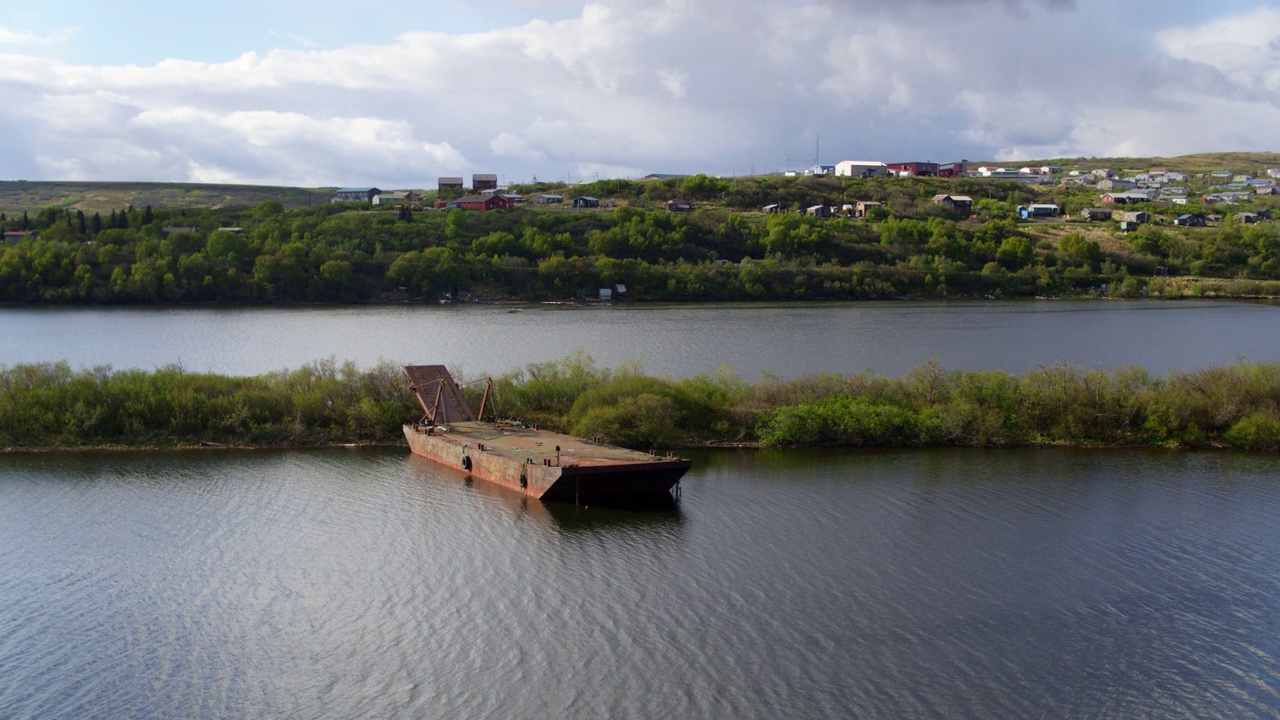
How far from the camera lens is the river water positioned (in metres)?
17.4

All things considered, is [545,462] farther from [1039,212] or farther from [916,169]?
[916,169]

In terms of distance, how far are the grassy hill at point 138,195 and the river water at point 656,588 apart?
125 metres

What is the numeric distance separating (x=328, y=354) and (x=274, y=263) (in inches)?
1457

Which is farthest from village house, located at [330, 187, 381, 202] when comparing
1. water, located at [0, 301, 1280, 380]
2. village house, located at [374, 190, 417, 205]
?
water, located at [0, 301, 1280, 380]

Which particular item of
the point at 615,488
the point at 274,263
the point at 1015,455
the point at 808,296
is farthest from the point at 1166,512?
the point at 274,263

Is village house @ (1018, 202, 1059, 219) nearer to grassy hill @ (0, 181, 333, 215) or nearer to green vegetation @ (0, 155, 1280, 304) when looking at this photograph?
green vegetation @ (0, 155, 1280, 304)

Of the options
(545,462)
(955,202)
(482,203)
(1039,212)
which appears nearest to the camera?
(545,462)

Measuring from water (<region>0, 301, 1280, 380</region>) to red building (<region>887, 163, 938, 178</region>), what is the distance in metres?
76.5

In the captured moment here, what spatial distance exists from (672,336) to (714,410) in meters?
25.5

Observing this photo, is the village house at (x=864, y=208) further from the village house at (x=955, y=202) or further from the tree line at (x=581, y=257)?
the village house at (x=955, y=202)

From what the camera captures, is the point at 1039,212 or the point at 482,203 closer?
the point at 482,203

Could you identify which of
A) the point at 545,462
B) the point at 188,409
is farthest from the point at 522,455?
the point at 188,409

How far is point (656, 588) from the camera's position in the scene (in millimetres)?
21953

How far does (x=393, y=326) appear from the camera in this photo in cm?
6875
